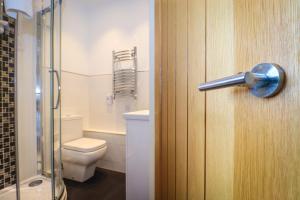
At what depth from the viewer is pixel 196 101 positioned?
0.51m

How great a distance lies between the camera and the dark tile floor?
1.66 m

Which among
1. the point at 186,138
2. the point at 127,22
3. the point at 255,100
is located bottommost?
the point at 186,138

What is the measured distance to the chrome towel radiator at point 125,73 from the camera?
229cm

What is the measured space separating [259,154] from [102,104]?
2.41 m

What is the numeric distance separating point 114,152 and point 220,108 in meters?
2.11

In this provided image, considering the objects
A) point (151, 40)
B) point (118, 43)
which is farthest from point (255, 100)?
point (118, 43)

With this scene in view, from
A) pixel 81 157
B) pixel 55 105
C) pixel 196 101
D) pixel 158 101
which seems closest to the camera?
pixel 196 101

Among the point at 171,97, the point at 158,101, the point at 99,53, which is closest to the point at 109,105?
the point at 99,53

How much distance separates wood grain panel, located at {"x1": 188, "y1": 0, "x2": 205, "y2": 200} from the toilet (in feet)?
4.99

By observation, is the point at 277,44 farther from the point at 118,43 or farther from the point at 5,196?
the point at 118,43

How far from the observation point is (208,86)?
1.14 ft

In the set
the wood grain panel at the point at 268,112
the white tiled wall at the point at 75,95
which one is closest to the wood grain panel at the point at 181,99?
the wood grain panel at the point at 268,112

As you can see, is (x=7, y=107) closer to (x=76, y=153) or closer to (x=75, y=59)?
(x=76, y=153)

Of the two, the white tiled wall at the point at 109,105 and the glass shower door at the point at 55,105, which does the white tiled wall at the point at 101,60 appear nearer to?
the white tiled wall at the point at 109,105
